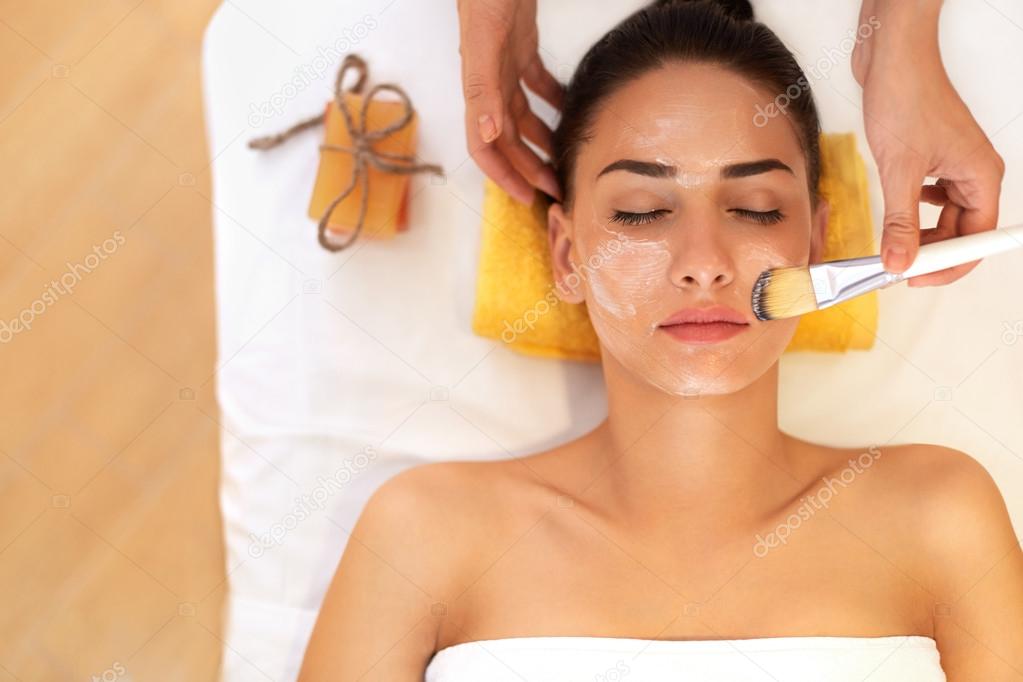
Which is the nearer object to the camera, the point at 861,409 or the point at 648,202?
the point at 648,202

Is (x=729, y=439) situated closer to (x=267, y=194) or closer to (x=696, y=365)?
(x=696, y=365)

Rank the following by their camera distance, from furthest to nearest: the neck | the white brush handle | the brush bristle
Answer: the neck, the brush bristle, the white brush handle

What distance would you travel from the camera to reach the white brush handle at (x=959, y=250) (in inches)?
48.1

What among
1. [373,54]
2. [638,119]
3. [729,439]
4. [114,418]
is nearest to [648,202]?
[638,119]

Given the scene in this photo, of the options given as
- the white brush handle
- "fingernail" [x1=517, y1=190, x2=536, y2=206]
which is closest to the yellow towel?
"fingernail" [x1=517, y1=190, x2=536, y2=206]

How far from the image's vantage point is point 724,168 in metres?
1.43

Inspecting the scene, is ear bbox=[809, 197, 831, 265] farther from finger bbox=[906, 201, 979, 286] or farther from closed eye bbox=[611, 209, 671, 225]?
closed eye bbox=[611, 209, 671, 225]

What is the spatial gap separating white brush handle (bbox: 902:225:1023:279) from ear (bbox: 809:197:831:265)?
334 millimetres

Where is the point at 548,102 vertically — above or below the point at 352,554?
above

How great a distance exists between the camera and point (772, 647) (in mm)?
1459

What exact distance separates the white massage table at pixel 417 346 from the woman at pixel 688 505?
0.22 meters

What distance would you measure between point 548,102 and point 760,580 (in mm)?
995

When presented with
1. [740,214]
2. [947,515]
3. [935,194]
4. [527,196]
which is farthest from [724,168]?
[947,515]

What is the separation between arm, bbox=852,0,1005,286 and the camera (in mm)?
1383
